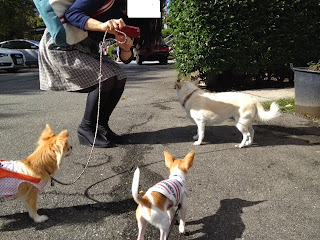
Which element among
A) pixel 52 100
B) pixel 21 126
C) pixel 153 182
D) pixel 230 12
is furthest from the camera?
pixel 52 100

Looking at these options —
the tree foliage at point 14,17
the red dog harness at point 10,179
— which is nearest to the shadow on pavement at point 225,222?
the red dog harness at point 10,179

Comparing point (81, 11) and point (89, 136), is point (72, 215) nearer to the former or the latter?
point (89, 136)

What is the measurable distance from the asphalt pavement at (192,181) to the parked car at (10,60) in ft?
36.0

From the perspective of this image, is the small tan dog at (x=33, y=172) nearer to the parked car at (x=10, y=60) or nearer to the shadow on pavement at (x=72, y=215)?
the shadow on pavement at (x=72, y=215)

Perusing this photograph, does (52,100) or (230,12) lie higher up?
(230,12)

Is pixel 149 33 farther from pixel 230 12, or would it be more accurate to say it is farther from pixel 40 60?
pixel 230 12

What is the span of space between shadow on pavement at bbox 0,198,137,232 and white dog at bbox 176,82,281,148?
1822 millimetres

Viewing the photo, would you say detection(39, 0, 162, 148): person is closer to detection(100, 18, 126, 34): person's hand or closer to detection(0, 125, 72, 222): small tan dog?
detection(100, 18, 126, 34): person's hand

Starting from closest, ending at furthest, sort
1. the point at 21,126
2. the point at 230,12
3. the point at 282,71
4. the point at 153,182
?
the point at 153,182 → the point at 21,126 → the point at 230,12 → the point at 282,71

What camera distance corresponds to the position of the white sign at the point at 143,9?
3.23 meters

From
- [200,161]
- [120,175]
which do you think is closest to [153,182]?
[120,175]

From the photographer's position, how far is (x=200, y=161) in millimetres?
3586

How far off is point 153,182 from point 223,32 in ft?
16.1

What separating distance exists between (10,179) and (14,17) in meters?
26.4
